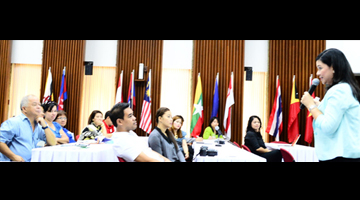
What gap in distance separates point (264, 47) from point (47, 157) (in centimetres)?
656

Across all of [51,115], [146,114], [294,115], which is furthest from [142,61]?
[294,115]

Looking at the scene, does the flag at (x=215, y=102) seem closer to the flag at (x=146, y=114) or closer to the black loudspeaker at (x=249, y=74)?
the black loudspeaker at (x=249, y=74)

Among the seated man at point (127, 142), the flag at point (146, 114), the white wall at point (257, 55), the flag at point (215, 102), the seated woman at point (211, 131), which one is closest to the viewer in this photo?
the seated man at point (127, 142)

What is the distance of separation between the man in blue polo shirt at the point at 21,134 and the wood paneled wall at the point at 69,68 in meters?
4.82

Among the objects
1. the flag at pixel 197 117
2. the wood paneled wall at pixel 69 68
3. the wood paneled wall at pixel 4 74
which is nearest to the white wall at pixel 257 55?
the flag at pixel 197 117

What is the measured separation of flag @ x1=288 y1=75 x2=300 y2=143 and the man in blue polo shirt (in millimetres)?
6196

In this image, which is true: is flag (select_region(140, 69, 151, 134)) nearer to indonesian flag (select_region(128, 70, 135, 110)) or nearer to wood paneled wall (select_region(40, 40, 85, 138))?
indonesian flag (select_region(128, 70, 135, 110))

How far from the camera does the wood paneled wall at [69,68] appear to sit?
7.55 m

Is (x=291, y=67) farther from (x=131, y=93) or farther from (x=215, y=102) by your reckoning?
(x=131, y=93)

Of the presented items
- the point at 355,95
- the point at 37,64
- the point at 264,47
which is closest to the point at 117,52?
the point at 37,64

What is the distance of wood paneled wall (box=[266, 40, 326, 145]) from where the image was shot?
7.50 meters
